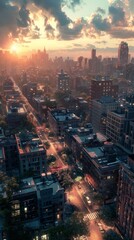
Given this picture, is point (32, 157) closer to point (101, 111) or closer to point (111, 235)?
point (111, 235)

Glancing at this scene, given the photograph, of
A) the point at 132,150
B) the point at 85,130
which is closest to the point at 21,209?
the point at 85,130

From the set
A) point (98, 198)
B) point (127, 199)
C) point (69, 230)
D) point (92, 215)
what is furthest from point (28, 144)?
point (127, 199)

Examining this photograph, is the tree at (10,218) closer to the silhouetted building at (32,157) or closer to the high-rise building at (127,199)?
the silhouetted building at (32,157)

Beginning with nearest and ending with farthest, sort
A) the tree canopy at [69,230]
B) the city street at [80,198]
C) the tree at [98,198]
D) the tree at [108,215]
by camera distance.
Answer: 1. the tree canopy at [69,230]
2. the tree at [108,215]
3. the city street at [80,198]
4. the tree at [98,198]

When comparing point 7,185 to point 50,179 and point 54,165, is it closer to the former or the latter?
point 50,179

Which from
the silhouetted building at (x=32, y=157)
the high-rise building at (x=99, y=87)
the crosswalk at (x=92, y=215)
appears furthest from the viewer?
the high-rise building at (x=99, y=87)

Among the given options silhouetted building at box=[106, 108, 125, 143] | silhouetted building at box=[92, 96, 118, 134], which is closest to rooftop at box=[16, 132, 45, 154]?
silhouetted building at box=[106, 108, 125, 143]

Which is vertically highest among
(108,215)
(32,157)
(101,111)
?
(101,111)

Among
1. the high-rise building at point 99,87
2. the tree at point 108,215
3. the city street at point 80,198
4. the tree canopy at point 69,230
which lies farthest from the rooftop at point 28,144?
the high-rise building at point 99,87
